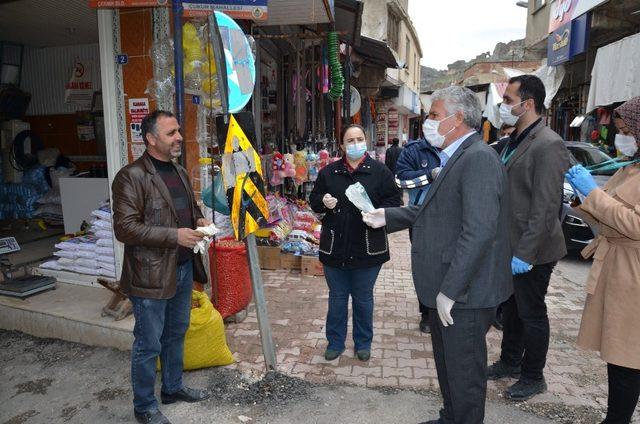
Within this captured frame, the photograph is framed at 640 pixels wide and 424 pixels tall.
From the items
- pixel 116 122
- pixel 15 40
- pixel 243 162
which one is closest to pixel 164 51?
pixel 116 122

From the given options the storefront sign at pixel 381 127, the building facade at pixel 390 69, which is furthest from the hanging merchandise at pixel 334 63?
the storefront sign at pixel 381 127

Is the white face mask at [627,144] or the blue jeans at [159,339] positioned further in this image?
the blue jeans at [159,339]

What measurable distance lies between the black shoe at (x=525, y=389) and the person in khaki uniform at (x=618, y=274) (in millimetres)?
619

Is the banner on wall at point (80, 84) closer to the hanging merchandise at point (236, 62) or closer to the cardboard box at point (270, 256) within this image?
the cardboard box at point (270, 256)

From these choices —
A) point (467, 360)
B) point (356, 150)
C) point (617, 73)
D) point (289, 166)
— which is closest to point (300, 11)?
point (289, 166)

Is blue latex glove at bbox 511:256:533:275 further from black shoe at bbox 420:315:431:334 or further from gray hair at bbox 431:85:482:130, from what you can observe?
black shoe at bbox 420:315:431:334

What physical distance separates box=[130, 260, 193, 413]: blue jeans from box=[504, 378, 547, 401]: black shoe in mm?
2324

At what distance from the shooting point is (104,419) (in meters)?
3.08

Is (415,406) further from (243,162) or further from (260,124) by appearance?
(260,124)

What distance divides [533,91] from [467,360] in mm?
1900

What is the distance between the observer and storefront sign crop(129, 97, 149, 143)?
4.32m

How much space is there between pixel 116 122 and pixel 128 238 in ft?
6.89

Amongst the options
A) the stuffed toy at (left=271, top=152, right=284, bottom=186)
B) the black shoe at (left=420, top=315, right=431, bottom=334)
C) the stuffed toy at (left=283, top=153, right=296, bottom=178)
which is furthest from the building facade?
the black shoe at (left=420, top=315, right=431, bottom=334)

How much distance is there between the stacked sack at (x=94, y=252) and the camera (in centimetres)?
471
